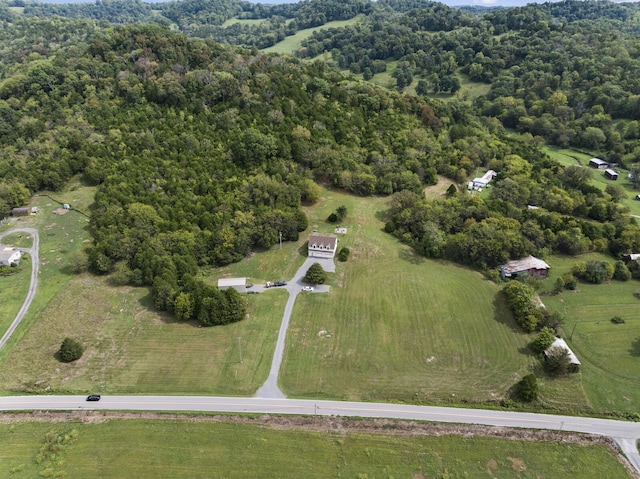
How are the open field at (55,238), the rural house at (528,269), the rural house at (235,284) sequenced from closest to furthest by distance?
1. the open field at (55,238)
2. the rural house at (235,284)
3. the rural house at (528,269)

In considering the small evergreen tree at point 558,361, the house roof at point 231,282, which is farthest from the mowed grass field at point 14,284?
the small evergreen tree at point 558,361

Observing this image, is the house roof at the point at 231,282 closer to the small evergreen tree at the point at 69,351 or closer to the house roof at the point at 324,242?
the house roof at the point at 324,242

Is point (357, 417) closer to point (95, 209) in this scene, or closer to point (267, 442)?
point (267, 442)

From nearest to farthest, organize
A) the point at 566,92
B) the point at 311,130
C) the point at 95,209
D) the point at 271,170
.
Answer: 1. the point at 95,209
2. the point at 271,170
3. the point at 311,130
4. the point at 566,92

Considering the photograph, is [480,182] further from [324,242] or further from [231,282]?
[231,282]

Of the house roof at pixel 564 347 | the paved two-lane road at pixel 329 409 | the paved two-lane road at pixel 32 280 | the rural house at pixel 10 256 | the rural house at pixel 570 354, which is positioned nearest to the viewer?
the paved two-lane road at pixel 329 409

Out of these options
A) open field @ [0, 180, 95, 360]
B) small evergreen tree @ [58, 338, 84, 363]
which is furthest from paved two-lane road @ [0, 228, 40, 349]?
small evergreen tree @ [58, 338, 84, 363]

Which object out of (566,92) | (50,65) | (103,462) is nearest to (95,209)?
(103,462)
